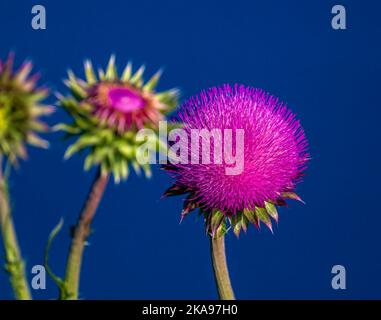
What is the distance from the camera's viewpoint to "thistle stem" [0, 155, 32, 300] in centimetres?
108

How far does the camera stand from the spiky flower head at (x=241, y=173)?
1.72 meters

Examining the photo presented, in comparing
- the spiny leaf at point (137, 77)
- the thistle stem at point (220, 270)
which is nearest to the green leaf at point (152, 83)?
the spiny leaf at point (137, 77)

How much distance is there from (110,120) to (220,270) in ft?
2.45

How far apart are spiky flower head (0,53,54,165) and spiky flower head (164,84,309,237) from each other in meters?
0.74

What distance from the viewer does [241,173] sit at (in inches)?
68.6

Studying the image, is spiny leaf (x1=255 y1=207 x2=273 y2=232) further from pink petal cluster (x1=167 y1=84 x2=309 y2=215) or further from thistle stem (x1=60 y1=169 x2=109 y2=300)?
thistle stem (x1=60 y1=169 x2=109 y2=300)

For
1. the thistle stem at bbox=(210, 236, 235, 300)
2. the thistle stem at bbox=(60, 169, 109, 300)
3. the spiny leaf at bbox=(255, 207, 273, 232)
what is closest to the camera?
the thistle stem at bbox=(60, 169, 109, 300)

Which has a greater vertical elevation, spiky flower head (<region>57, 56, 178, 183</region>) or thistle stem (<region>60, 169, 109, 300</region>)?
spiky flower head (<region>57, 56, 178, 183</region>)

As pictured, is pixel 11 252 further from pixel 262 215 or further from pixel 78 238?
pixel 262 215

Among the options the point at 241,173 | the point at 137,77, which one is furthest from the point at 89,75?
the point at 241,173

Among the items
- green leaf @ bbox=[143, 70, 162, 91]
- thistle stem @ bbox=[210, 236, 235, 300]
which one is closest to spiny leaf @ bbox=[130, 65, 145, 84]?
green leaf @ bbox=[143, 70, 162, 91]
